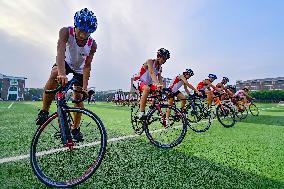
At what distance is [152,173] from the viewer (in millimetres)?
3293

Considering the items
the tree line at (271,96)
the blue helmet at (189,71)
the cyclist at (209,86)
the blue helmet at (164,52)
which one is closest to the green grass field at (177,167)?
the blue helmet at (164,52)

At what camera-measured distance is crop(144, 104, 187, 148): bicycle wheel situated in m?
5.35

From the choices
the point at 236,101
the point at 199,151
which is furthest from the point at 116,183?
the point at 236,101

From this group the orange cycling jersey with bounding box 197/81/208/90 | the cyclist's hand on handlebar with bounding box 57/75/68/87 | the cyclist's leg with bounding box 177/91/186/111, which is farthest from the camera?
the orange cycling jersey with bounding box 197/81/208/90

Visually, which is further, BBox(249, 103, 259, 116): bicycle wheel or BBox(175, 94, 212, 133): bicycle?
BBox(249, 103, 259, 116): bicycle wheel

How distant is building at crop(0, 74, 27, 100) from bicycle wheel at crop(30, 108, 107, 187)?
93.1m

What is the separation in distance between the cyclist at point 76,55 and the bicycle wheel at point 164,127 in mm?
2107

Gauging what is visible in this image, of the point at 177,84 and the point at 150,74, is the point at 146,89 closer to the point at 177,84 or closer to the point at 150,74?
the point at 150,74

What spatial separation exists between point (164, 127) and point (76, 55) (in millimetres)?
3099

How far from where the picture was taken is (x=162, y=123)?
6016mm

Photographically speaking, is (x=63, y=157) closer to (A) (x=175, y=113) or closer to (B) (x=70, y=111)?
(B) (x=70, y=111)

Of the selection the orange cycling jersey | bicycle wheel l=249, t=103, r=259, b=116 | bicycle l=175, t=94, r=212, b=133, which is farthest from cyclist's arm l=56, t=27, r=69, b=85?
bicycle wheel l=249, t=103, r=259, b=116

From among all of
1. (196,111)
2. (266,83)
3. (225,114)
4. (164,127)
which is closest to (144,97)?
(164,127)

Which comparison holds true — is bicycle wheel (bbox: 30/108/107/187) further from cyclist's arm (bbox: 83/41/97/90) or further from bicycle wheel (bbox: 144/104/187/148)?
bicycle wheel (bbox: 144/104/187/148)
